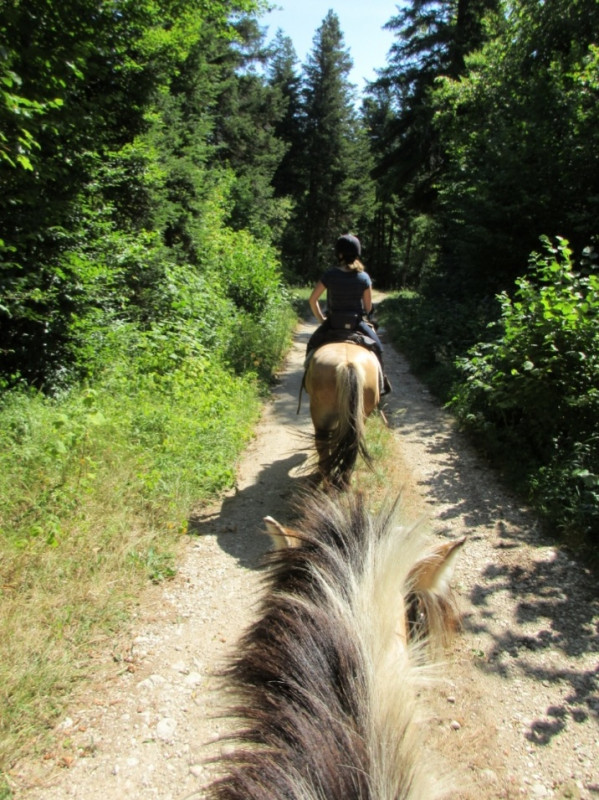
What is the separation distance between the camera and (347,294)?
16.4ft

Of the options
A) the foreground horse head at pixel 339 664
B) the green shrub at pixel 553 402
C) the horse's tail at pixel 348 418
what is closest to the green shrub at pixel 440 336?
the green shrub at pixel 553 402

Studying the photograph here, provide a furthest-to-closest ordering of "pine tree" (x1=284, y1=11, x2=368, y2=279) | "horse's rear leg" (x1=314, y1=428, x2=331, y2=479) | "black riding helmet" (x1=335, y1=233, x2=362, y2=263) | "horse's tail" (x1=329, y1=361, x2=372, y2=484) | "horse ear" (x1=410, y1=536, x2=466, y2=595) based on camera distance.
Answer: "pine tree" (x1=284, y1=11, x2=368, y2=279) → "black riding helmet" (x1=335, y1=233, x2=362, y2=263) → "horse's rear leg" (x1=314, y1=428, x2=331, y2=479) → "horse's tail" (x1=329, y1=361, x2=372, y2=484) → "horse ear" (x1=410, y1=536, x2=466, y2=595)

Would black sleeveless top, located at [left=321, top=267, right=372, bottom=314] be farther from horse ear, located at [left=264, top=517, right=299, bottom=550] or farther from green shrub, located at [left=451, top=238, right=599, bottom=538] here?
horse ear, located at [left=264, top=517, right=299, bottom=550]

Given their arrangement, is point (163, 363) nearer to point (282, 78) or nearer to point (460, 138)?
point (460, 138)

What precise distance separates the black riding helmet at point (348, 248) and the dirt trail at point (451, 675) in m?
2.51

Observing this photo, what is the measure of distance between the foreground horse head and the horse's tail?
2.00m

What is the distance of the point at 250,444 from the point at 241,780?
206 inches

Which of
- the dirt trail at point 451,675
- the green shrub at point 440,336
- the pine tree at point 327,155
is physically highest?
the pine tree at point 327,155

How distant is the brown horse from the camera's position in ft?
13.3

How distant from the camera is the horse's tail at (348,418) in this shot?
403 cm

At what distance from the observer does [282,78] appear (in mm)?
29422

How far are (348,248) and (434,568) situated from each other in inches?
143

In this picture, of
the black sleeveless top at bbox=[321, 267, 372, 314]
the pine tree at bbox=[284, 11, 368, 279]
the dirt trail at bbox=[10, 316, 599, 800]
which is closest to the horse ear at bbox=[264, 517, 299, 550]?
the dirt trail at bbox=[10, 316, 599, 800]

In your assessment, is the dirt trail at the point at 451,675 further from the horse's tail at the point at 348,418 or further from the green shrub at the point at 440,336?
the green shrub at the point at 440,336
